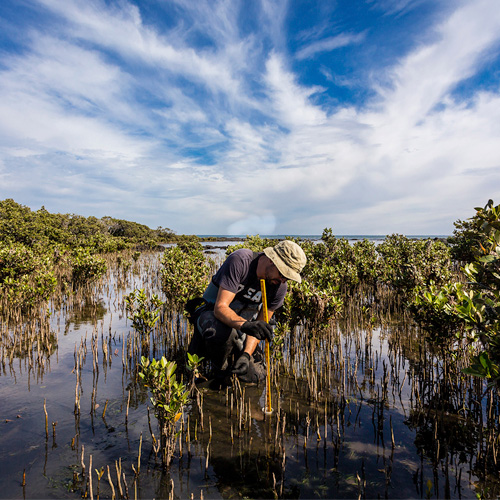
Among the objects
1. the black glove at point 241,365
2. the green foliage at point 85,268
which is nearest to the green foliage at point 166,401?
the black glove at point 241,365

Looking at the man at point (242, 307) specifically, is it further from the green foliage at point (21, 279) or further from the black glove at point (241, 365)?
the green foliage at point (21, 279)

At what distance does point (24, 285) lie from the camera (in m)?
7.96

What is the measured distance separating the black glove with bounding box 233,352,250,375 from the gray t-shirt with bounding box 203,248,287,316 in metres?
0.67

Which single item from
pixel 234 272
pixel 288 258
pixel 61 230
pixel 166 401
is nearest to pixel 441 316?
pixel 288 258

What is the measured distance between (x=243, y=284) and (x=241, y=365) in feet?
3.63

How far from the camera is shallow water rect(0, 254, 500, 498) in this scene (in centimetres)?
289

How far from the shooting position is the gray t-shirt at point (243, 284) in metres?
4.19

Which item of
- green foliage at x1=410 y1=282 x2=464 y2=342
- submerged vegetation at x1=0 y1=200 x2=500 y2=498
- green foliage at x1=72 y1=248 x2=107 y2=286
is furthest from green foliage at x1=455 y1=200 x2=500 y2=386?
green foliage at x1=72 y1=248 x2=107 y2=286

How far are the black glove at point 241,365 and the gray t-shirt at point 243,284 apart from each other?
669mm

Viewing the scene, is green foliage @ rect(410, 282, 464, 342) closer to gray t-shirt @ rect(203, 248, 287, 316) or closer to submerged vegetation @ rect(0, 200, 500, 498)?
submerged vegetation @ rect(0, 200, 500, 498)

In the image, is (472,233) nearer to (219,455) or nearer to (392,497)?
(392,497)

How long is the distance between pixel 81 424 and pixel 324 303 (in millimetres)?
4211

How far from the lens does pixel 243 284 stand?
443 cm

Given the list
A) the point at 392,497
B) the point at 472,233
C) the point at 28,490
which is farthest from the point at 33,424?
the point at 472,233
